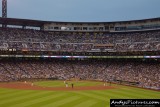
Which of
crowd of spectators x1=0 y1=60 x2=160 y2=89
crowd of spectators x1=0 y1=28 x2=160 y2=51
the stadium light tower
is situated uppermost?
the stadium light tower

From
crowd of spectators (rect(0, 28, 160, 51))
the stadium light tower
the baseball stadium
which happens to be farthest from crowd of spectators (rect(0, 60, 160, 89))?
the stadium light tower

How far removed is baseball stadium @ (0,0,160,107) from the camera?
6900 centimetres

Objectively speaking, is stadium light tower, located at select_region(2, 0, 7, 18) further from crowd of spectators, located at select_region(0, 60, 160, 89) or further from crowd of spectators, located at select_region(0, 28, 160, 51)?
crowd of spectators, located at select_region(0, 60, 160, 89)

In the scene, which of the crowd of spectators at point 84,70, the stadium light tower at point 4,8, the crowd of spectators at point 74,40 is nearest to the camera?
the crowd of spectators at point 84,70

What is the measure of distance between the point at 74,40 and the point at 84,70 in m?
15.2

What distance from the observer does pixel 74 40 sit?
291 ft

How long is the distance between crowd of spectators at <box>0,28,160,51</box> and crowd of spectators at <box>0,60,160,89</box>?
201 inches

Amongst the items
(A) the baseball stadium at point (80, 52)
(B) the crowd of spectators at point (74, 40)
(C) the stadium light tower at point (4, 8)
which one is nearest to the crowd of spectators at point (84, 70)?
(A) the baseball stadium at point (80, 52)

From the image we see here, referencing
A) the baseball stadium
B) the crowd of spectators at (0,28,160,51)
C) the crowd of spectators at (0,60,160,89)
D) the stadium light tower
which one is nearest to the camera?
the crowd of spectators at (0,60,160,89)

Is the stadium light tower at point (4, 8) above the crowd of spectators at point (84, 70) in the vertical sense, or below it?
above

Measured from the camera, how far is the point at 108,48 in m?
82.8

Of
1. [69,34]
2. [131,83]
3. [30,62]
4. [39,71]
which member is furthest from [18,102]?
[69,34]

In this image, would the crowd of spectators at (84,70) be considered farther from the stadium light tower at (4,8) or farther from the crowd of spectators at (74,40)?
the stadium light tower at (4,8)

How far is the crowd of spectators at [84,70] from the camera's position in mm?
66125
